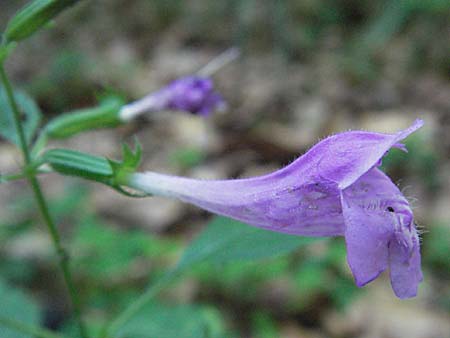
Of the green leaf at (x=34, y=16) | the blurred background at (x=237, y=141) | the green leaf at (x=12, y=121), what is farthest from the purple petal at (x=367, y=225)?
the green leaf at (x=12, y=121)

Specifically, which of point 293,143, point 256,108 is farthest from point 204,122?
point 293,143

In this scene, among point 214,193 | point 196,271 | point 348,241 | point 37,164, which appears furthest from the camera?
point 196,271

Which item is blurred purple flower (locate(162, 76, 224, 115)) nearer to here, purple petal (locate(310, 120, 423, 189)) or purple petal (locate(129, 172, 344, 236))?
purple petal (locate(129, 172, 344, 236))

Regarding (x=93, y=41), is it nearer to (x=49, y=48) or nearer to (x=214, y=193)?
(x=49, y=48)

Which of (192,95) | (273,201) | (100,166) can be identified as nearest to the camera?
(273,201)

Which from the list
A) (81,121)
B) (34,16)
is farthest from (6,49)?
(81,121)

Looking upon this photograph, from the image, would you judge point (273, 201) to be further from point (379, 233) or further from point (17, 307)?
point (17, 307)

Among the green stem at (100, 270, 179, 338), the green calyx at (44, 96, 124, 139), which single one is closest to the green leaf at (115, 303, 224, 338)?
the green stem at (100, 270, 179, 338)

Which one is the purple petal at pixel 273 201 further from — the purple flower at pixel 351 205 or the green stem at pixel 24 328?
the green stem at pixel 24 328
